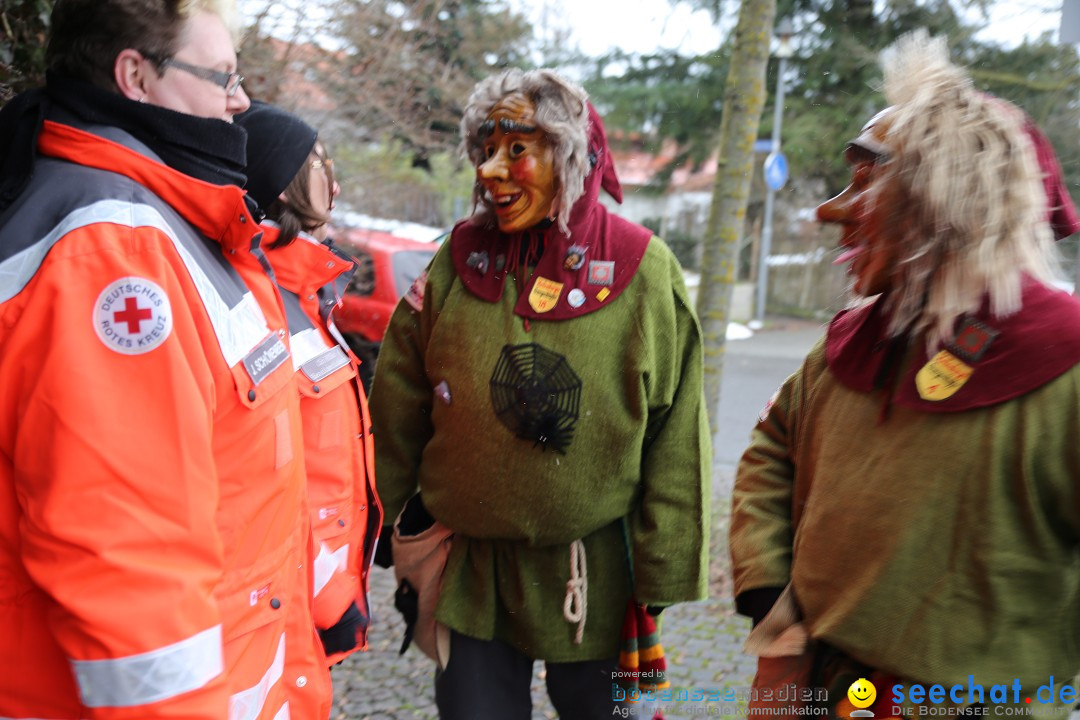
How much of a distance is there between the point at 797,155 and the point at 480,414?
44.3 ft

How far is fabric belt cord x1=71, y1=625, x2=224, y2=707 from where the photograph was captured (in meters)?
1.26

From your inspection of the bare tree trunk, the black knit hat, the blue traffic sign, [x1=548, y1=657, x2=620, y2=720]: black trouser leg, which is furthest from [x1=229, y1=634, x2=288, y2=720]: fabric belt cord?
the blue traffic sign

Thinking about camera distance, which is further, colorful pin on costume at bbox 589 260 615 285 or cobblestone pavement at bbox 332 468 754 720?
cobblestone pavement at bbox 332 468 754 720

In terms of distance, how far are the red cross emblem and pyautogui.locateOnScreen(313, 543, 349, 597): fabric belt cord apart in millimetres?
980

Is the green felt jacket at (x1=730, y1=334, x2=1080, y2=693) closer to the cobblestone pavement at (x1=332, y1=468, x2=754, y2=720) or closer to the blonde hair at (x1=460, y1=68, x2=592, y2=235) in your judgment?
the blonde hair at (x1=460, y1=68, x2=592, y2=235)

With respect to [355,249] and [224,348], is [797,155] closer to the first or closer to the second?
[355,249]

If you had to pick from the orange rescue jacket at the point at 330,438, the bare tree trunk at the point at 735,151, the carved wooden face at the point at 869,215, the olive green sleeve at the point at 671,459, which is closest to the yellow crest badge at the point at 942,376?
the carved wooden face at the point at 869,215

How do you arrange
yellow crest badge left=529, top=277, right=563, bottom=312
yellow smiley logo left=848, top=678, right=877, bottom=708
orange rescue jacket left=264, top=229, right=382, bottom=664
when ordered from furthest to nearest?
yellow crest badge left=529, top=277, right=563, bottom=312 < orange rescue jacket left=264, top=229, right=382, bottom=664 < yellow smiley logo left=848, top=678, right=877, bottom=708

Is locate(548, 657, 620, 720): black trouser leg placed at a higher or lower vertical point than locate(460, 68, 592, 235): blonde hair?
lower

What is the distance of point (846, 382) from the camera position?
2004 millimetres

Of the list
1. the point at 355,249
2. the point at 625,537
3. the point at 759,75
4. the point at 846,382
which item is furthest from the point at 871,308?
the point at 355,249

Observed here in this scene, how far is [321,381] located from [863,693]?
136 cm

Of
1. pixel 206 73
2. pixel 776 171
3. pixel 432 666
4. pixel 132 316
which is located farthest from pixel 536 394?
pixel 776 171

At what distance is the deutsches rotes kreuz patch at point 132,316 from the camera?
131 centimetres
